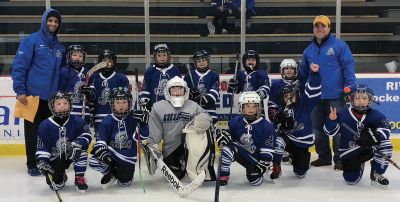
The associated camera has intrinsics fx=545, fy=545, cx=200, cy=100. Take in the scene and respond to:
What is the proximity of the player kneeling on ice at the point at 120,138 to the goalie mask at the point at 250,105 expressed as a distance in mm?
652

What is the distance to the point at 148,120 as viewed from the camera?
12.1 ft

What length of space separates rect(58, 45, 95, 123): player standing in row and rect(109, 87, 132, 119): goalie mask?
0.51 m

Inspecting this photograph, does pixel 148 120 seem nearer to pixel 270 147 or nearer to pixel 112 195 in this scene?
pixel 112 195

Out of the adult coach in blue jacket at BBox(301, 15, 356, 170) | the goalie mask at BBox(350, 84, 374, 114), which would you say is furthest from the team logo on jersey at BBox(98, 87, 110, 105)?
the goalie mask at BBox(350, 84, 374, 114)

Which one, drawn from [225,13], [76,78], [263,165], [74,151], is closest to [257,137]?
[263,165]

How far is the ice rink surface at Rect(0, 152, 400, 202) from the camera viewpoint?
11.1 feet

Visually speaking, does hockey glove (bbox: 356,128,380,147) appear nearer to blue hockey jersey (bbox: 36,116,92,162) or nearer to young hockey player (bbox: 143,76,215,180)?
young hockey player (bbox: 143,76,215,180)

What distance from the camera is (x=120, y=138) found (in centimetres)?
362

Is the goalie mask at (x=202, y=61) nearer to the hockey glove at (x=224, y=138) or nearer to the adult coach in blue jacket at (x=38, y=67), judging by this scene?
the hockey glove at (x=224, y=138)

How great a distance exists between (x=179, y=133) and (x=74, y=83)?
100cm

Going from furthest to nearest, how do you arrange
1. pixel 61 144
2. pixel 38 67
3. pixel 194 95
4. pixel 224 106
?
pixel 224 106
pixel 194 95
pixel 38 67
pixel 61 144

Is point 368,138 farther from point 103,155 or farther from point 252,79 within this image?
point 103,155

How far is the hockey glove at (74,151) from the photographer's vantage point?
3.42 m

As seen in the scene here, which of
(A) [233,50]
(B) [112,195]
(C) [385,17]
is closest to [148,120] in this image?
(B) [112,195]
